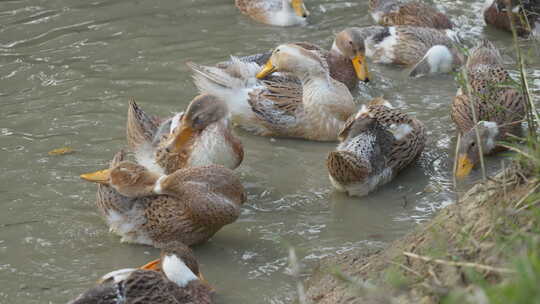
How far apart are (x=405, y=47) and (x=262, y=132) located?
7.60 ft

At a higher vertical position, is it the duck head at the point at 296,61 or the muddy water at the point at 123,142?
the duck head at the point at 296,61

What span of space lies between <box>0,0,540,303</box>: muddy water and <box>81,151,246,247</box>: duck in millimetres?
164

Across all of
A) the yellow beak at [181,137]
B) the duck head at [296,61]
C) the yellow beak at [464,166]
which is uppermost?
the duck head at [296,61]

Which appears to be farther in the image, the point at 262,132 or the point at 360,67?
the point at 360,67

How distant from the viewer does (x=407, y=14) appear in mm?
10344

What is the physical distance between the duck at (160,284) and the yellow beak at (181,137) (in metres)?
1.33

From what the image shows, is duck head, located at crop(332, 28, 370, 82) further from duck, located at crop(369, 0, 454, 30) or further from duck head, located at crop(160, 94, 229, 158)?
duck head, located at crop(160, 94, 229, 158)

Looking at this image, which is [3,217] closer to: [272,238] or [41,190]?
[41,190]

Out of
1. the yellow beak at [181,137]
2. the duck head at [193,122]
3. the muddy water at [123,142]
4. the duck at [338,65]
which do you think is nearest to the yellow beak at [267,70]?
the duck at [338,65]

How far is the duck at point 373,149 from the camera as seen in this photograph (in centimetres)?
655

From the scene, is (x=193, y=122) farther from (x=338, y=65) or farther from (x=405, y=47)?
(x=405, y=47)

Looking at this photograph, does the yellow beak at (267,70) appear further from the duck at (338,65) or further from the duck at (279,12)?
the duck at (279,12)

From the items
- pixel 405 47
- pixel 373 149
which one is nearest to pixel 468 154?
pixel 373 149

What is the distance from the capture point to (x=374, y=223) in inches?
246
